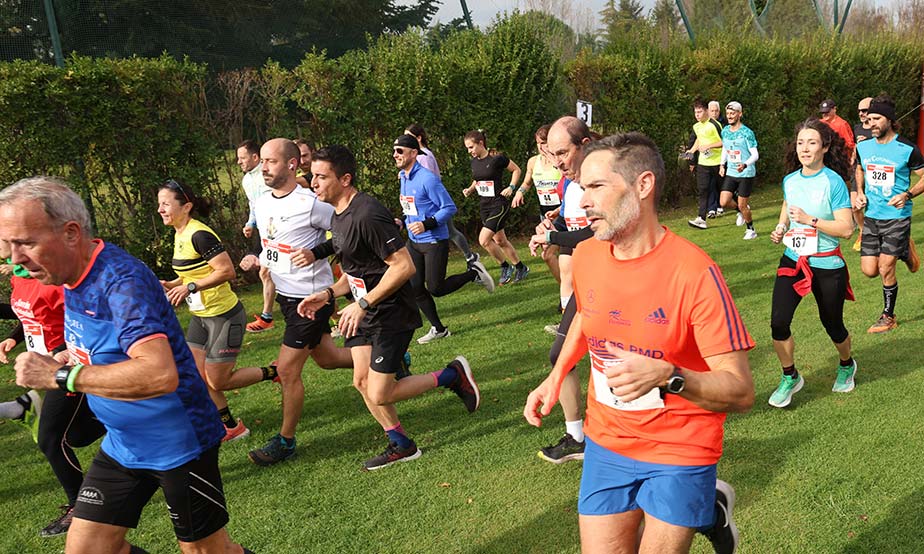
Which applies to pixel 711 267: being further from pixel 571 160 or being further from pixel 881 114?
pixel 881 114

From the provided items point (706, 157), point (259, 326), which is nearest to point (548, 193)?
point (259, 326)

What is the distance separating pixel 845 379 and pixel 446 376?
3.08 meters

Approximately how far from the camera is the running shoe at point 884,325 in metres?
7.39

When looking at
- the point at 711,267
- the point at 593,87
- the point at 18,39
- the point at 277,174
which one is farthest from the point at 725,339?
the point at 593,87

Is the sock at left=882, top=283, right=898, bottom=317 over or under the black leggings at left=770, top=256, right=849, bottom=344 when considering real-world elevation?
under

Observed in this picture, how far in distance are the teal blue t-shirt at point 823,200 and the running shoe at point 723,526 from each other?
3105 millimetres

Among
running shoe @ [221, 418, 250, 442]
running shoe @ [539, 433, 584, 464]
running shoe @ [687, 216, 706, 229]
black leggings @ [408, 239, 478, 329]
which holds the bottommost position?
running shoe @ [687, 216, 706, 229]

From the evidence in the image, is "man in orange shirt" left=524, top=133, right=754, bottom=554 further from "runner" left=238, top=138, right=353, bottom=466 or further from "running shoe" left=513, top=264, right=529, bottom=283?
"running shoe" left=513, top=264, right=529, bottom=283

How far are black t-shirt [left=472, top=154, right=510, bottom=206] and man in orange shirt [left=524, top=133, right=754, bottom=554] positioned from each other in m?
7.87

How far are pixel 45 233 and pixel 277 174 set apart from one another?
289 cm

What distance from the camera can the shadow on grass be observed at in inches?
153

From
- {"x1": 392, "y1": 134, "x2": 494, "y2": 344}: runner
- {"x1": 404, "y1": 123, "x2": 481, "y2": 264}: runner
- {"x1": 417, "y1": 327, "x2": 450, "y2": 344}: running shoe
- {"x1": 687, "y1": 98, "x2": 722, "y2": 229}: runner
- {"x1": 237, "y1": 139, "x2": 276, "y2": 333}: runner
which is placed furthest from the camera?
{"x1": 687, "y1": 98, "x2": 722, "y2": 229}: runner

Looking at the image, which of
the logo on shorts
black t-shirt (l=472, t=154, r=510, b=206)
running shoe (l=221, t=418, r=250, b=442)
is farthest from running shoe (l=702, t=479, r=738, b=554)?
black t-shirt (l=472, t=154, r=510, b=206)

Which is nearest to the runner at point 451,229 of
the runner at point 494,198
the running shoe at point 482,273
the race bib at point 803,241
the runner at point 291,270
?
Answer: the running shoe at point 482,273
